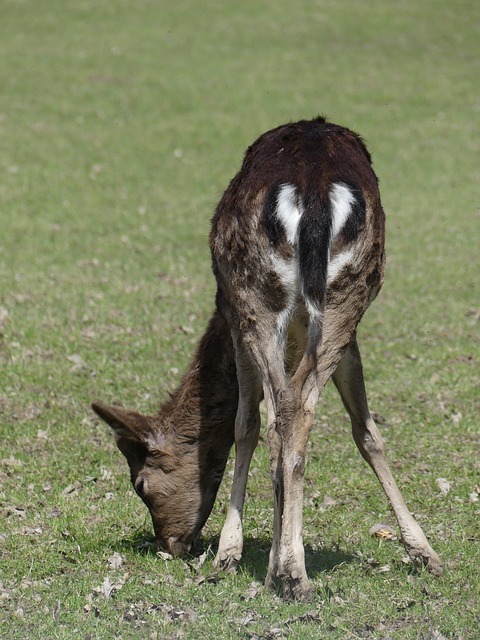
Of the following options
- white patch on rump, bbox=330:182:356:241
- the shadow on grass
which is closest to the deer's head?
the shadow on grass

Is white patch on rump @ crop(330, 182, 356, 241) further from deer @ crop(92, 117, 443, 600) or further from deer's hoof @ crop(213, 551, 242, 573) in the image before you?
deer's hoof @ crop(213, 551, 242, 573)

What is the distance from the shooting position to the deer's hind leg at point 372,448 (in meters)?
5.93

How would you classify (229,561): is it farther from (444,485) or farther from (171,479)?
(444,485)

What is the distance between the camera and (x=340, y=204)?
5.41 metres

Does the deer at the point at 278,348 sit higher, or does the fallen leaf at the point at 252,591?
the deer at the point at 278,348

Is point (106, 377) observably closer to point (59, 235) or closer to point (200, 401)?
point (200, 401)

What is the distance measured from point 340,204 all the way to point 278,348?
84cm

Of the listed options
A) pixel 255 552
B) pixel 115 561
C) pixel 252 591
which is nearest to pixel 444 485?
pixel 255 552

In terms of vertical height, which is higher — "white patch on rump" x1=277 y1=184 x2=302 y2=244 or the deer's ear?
"white patch on rump" x1=277 y1=184 x2=302 y2=244

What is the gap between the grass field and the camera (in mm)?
5551

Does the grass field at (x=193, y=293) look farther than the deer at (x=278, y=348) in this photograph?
Yes

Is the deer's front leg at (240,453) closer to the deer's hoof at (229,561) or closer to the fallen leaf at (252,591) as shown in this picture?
the deer's hoof at (229,561)

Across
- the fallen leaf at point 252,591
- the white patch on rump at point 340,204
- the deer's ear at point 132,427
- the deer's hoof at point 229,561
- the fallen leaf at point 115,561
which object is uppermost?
the white patch on rump at point 340,204

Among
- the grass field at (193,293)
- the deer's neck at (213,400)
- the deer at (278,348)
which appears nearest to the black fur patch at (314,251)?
the deer at (278,348)
